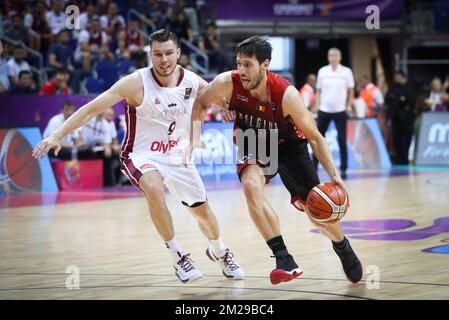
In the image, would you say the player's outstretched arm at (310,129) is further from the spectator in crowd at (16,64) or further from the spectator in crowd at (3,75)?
the spectator in crowd at (16,64)

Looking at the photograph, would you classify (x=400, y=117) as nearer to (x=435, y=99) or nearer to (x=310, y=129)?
(x=435, y=99)

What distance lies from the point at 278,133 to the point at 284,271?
3.22 ft

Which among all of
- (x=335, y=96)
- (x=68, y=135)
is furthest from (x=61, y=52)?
(x=335, y=96)

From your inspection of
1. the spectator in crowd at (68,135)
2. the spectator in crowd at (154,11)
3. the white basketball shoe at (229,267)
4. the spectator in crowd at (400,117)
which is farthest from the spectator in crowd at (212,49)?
the white basketball shoe at (229,267)

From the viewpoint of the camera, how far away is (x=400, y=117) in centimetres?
1886

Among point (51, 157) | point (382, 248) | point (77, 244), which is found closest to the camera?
point (382, 248)

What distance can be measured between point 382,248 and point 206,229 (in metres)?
1.92

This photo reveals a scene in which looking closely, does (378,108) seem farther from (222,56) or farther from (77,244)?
(77,244)

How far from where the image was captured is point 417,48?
25.5 meters

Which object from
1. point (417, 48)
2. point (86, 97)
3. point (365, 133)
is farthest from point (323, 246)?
point (417, 48)

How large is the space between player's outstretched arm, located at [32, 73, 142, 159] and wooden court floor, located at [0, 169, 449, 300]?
3.43 feet

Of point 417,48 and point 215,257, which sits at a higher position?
point 417,48

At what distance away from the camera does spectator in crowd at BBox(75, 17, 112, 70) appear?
16.3 m

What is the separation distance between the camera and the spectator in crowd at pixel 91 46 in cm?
1631
